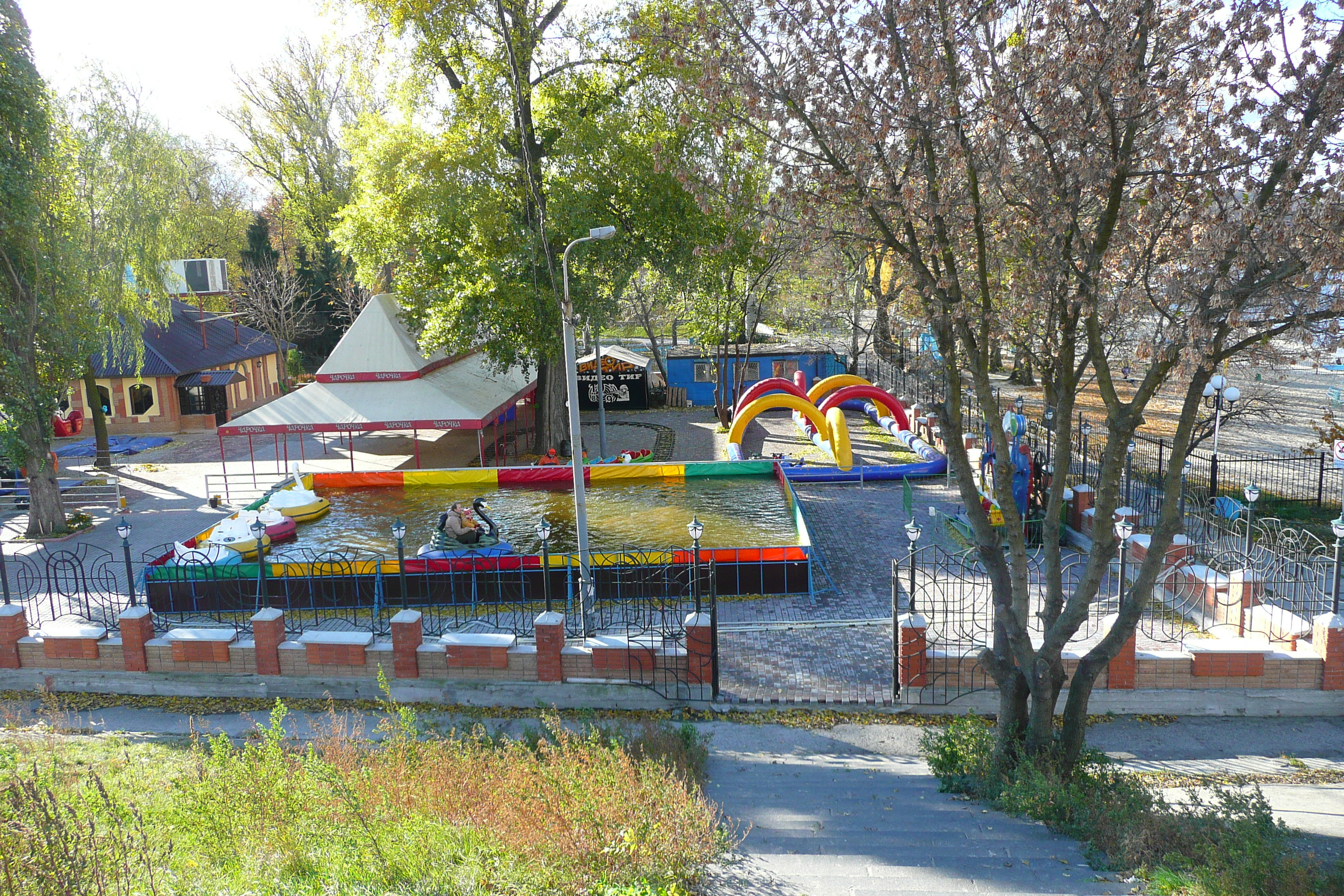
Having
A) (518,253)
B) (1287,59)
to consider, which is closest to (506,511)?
(518,253)

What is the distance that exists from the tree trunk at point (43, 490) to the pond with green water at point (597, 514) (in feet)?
18.2

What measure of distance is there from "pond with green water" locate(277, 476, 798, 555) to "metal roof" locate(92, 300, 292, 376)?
1456 centimetres

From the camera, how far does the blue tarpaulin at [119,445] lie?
2588 cm

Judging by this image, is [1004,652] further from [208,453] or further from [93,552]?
[208,453]

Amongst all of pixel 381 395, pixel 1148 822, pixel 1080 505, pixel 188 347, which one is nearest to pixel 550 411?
pixel 381 395

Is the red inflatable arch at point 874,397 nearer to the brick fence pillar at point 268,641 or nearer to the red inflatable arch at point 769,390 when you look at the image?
the red inflatable arch at point 769,390

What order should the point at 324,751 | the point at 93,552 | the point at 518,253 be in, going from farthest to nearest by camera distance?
the point at 518,253
the point at 93,552
the point at 324,751

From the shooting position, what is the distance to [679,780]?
26.4ft

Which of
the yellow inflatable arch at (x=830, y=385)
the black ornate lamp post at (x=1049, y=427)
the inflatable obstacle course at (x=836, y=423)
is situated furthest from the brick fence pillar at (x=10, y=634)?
the yellow inflatable arch at (x=830, y=385)

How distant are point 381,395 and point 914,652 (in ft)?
58.3

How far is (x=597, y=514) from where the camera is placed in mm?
18922

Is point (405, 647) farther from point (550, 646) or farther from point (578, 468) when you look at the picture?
point (578, 468)

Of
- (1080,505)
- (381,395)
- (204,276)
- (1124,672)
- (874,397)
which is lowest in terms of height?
(1124,672)

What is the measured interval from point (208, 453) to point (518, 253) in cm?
1437
